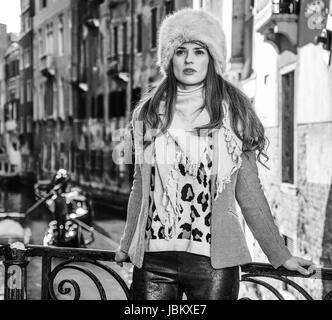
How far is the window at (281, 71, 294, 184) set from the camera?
4277 millimetres

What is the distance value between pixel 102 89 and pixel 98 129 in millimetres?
700

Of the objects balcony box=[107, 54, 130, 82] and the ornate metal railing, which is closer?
the ornate metal railing

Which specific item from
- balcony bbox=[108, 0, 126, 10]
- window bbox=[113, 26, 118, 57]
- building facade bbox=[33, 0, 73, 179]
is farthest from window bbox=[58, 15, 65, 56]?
balcony bbox=[108, 0, 126, 10]

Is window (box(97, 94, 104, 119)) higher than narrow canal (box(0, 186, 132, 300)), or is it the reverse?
window (box(97, 94, 104, 119))

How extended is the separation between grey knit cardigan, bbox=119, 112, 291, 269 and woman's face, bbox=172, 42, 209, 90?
142 millimetres

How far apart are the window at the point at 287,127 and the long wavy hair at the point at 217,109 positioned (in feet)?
9.45

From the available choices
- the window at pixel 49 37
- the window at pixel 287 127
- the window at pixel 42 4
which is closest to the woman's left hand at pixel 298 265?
the window at pixel 287 127

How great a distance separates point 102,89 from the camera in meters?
9.94

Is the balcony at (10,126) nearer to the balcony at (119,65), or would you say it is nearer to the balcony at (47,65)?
the balcony at (47,65)

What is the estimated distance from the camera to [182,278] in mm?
1386

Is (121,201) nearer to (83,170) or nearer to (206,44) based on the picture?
(83,170)

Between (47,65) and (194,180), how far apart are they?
223 inches

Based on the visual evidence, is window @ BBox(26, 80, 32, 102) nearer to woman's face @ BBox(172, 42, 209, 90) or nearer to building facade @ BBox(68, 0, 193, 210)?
building facade @ BBox(68, 0, 193, 210)

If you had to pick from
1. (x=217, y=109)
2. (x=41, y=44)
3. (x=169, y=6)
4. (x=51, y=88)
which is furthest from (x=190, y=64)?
(x=169, y=6)
